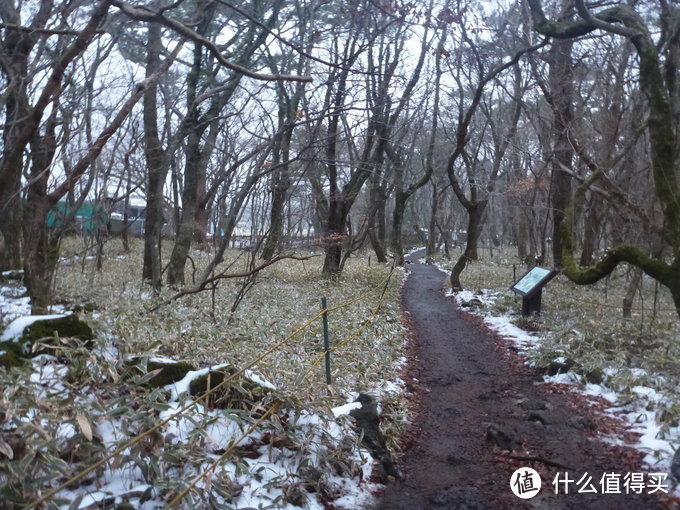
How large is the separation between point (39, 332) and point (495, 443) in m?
4.31

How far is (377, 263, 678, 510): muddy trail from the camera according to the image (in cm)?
453

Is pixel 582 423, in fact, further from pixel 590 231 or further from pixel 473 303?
pixel 590 231

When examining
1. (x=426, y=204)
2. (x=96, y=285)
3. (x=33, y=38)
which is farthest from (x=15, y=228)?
(x=426, y=204)

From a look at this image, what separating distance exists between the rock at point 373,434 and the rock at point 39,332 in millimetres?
2565

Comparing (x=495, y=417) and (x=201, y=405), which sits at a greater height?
(x=201, y=405)

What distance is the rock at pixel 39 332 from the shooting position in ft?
15.3

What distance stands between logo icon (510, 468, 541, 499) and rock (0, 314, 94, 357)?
384cm

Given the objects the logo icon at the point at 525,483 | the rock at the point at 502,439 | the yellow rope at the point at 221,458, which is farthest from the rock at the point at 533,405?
the yellow rope at the point at 221,458

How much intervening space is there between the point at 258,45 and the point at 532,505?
9.72 m

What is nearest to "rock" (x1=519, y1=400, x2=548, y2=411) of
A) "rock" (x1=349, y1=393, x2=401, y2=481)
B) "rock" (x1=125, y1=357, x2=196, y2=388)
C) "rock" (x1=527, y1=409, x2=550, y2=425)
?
"rock" (x1=527, y1=409, x2=550, y2=425)

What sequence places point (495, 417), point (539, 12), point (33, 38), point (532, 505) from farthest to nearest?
point (539, 12)
point (33, 38)
point (495, 417)
point (532, 505)

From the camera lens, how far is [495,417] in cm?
651

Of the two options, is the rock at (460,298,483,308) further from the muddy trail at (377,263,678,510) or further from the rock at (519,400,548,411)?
the rock at (519,400,548,411)

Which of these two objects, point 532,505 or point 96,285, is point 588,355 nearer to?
point 532,505
